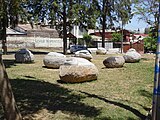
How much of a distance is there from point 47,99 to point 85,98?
102 cm

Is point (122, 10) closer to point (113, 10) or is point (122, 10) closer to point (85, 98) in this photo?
point (113, 10)

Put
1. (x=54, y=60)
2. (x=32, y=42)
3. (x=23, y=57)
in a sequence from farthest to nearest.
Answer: (x=32, y=42) → (x=23, y=57) → (x=54, y=60)

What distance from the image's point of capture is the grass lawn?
6848 mm

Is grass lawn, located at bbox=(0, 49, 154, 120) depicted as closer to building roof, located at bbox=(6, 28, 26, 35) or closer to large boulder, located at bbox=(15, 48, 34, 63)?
large boulder, located at bbox=(15, 48, 34, 63)

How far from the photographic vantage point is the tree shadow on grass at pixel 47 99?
7.09m

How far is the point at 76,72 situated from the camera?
11.0 metres

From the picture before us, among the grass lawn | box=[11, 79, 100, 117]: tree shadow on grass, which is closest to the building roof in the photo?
the grass lawn

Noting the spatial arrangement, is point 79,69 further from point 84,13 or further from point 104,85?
point 84,13

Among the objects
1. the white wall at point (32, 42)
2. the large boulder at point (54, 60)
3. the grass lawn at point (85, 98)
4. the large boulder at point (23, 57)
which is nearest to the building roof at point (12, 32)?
the white wall at point (32, 42)

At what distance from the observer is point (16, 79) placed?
461 inches

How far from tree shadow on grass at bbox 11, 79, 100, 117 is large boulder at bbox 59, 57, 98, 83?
0.63 meters

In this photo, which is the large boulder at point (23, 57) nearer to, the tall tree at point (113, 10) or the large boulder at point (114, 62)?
the large boulder at point (114, 62)

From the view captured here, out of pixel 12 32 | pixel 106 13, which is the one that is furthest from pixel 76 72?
pixel 12 32

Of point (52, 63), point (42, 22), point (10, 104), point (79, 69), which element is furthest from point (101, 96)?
point (42, 22)
